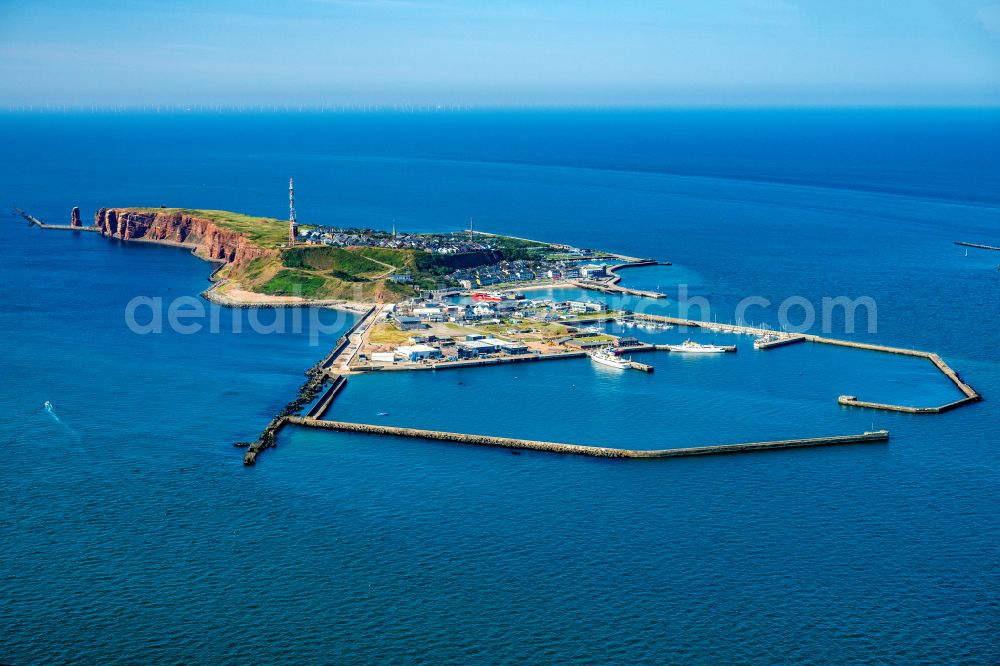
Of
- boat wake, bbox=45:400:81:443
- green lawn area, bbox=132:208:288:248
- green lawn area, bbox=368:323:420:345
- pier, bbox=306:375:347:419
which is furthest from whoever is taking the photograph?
green lawn area, bbox=132:208:288:248

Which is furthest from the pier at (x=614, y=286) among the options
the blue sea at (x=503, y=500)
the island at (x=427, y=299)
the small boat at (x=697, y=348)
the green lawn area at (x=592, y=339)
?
the small boat at (x=697, y=348)

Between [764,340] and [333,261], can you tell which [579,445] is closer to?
[764,340]

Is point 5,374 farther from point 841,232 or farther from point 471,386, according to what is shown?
point 841,232

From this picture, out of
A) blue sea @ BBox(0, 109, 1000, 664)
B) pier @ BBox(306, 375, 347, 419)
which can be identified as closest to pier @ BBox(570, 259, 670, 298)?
blue sea @ BBox(0, 109, 1000, 664)

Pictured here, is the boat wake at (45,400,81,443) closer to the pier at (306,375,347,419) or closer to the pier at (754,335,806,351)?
the pier at (306,375,347,419)

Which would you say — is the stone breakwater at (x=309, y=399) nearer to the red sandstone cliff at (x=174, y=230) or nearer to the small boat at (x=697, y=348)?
the small boat at (x=697, y=348)
